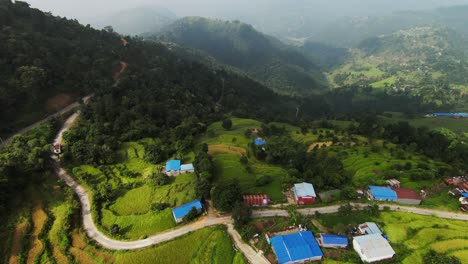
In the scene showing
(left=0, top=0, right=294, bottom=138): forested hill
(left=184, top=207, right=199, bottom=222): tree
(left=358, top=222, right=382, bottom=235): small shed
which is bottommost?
(left=184, top=207, right=199, bottom=222): tree

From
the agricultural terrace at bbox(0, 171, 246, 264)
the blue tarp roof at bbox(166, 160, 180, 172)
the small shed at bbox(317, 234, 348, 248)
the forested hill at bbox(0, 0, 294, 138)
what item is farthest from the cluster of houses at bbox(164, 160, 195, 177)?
the small shed at bbox(317, 234, 348, 248)

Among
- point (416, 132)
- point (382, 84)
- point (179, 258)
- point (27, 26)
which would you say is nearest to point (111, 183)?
point (179, 258)

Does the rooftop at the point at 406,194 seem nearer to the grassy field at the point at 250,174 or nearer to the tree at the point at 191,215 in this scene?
the grassy field at the point at 250,174

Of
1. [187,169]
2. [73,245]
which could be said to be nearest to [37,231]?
[73,245]

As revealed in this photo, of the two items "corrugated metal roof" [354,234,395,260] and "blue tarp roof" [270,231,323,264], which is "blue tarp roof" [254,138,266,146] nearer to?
"blue tarp roof" [270,231,323,264]

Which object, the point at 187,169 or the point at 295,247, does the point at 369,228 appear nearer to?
the point at 295,247

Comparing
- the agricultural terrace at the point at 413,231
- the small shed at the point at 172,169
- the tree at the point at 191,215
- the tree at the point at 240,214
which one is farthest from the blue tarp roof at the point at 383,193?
the small shed at the point at 172,169
